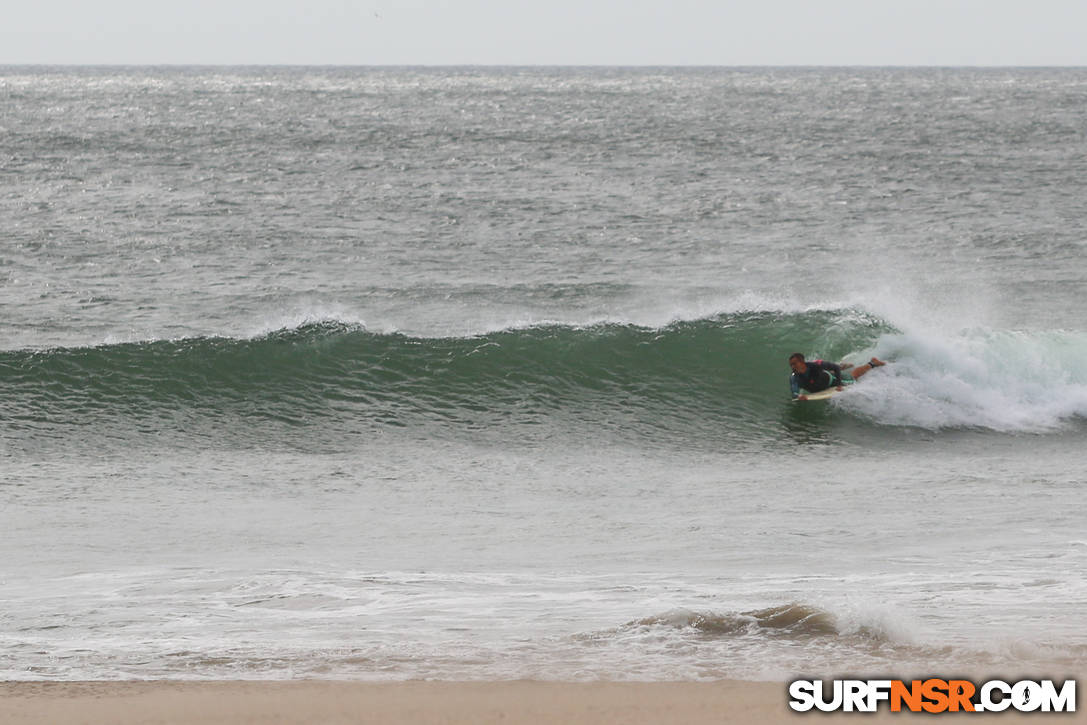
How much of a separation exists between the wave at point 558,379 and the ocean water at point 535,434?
6 centimetres

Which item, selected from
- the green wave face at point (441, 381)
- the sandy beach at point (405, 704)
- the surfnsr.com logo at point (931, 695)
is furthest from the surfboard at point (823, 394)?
the sandy beach at point (405, 704)

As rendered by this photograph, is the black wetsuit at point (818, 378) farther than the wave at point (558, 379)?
Yes

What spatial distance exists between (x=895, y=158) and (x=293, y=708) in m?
43.8

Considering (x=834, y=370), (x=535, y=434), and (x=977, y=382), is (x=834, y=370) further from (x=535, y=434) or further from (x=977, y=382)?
(x=535, y=434)

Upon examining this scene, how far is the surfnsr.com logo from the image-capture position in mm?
6082

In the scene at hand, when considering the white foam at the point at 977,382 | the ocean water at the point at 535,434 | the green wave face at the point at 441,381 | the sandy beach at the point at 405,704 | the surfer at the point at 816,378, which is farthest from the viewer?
the surfer at the point at 816,378

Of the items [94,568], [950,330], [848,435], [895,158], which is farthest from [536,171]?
[94,568]

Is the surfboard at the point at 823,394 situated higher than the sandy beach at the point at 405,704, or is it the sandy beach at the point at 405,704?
the surfboard at the point at 823,394

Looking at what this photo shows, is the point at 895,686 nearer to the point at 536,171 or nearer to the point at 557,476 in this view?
the point at 557,476

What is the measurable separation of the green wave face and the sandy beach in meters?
7.70

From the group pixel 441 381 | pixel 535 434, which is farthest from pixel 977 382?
pixel 441 381

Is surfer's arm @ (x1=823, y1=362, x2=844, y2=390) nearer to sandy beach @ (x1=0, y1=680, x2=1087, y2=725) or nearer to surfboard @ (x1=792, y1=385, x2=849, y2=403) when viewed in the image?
surfboard @ (x1=792, y1=385, x2=849, y2=403)

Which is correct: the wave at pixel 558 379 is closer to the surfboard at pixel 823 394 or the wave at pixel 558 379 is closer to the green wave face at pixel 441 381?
the green wave face at pixel 441 381

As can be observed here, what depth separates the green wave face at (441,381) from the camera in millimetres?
14586
